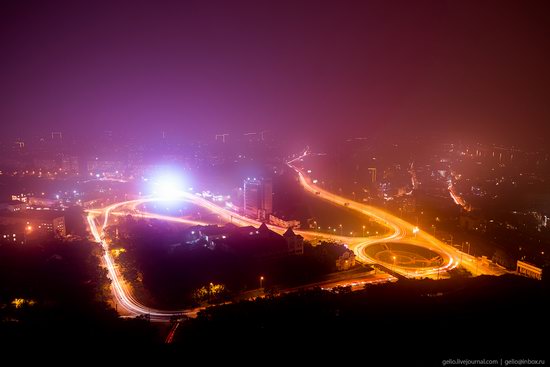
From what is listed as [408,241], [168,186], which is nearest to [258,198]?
[408,241]

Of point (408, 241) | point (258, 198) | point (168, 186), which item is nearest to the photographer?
point (408, 241)

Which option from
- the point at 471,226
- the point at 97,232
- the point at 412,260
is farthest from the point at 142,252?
the point at 471,226

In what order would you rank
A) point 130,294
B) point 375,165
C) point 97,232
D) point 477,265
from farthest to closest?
1. point 375,165
2. point 97,232
3. point 477,265
4. point 130,294

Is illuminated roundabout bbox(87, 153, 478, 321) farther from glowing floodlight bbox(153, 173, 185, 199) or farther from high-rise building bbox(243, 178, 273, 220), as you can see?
glowing floodlight bbox(153, 173, 185, 199)

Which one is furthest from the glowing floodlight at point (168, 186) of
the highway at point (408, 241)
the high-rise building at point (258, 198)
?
the highway at point (408, 241)

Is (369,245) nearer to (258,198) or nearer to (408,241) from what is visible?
(408,241)

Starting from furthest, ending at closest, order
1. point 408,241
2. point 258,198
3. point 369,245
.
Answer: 1. point 258,198
2. point 408,241
3. point 369,245

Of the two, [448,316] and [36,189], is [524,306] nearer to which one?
[448,316]

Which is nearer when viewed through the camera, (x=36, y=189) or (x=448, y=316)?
(x=448, y=316)
